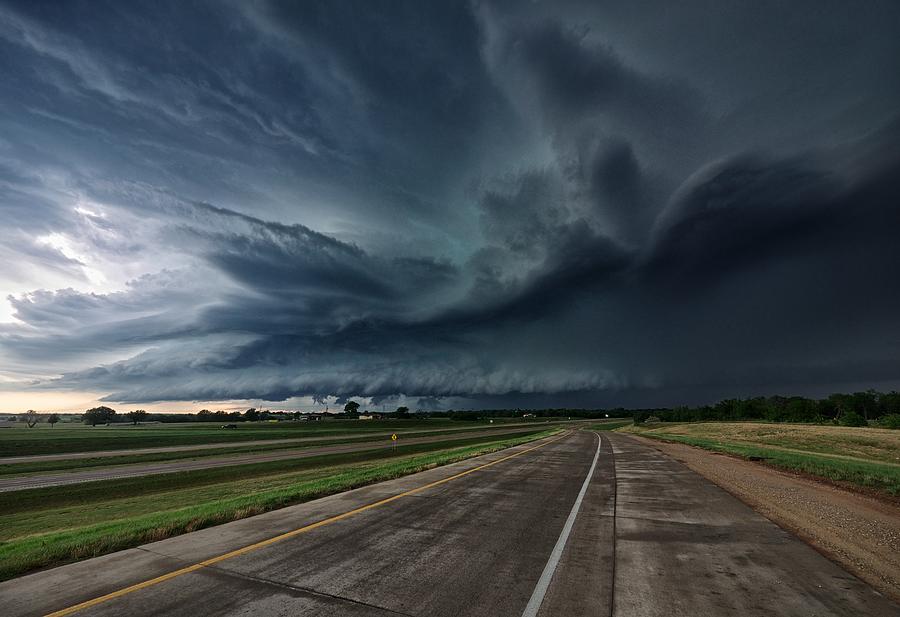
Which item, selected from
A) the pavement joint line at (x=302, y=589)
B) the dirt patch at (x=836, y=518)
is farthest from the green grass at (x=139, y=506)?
the dirt patch at (x=836, y=518)

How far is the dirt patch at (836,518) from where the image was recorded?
22.7 ft

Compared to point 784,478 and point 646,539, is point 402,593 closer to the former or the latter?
point 646,539

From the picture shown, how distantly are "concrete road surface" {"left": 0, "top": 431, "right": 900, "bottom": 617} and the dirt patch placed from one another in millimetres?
530

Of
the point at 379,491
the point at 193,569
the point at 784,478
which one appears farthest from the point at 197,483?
the point at 784,478

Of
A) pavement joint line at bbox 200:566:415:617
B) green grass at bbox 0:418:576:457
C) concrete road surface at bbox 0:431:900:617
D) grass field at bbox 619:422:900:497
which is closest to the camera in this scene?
pavement joint line at bbox 200:566:415:617

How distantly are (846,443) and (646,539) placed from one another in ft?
196

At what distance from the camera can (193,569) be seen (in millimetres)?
6199

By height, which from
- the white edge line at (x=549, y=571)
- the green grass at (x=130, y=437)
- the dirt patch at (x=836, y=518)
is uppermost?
the white edge line at (x=549, y=571)

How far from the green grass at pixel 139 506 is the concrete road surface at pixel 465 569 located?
0.88m

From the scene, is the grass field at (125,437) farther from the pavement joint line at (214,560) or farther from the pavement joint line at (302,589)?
the pavement joint line at (302,589)

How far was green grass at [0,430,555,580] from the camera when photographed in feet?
25.8

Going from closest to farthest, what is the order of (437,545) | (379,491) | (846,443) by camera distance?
1. (437,545)
2. (379,491)
3. (846,443)

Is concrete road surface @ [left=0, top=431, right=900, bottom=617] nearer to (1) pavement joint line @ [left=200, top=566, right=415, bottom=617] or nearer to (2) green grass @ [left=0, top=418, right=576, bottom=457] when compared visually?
(1) pavement joint line @ [left=200, top=566, right=415, bottom=617]

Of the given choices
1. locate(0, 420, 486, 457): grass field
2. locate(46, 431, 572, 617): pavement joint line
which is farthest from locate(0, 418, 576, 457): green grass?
locate(46, 431, 572, 617): pavement joint line
